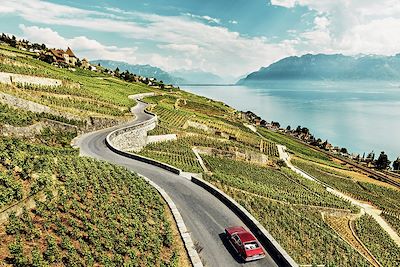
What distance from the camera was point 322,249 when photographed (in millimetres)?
27188

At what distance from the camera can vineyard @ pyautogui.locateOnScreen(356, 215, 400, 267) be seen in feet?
116

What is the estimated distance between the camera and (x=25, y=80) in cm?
5100

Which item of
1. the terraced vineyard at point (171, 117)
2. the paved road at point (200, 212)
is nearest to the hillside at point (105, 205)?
the paved road at point (200, 212)

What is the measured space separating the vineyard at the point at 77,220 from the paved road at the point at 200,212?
2.40 metres

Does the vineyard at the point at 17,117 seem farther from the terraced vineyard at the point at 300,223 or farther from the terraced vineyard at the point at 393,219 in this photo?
the terraced vineyard at the point at 393,219

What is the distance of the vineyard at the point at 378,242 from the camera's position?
35.2m

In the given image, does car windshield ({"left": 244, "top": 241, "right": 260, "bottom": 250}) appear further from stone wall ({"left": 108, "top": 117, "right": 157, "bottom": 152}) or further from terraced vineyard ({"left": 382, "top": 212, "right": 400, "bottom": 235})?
terraced vineyard ({"left": 382, "top": 212, "right": 400, "bottom": 235})

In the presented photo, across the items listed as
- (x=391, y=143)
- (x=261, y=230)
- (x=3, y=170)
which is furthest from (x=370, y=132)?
(x=3, y=170)

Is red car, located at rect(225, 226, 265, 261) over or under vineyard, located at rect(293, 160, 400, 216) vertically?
over

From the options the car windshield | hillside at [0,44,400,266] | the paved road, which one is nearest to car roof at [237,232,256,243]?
the car windshield

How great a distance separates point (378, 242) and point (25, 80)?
6603 centimetres

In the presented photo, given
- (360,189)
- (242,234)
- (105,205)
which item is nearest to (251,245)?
(242,234)

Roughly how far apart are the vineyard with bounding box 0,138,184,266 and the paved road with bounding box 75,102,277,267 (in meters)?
2.40

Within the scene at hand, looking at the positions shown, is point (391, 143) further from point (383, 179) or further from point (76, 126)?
point (76, 126)
